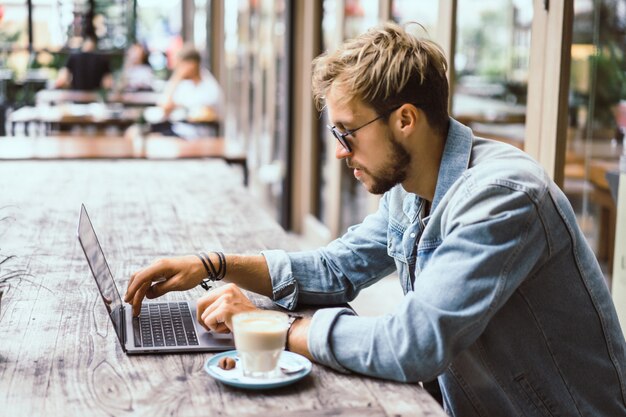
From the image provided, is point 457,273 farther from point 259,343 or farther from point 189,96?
point 189,96

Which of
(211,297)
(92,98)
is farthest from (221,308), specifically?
(92,98)

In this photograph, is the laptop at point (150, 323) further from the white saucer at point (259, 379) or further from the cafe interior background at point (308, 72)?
the cafe interior background at point (308, 72)

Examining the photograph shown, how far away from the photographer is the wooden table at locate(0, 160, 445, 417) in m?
1.25

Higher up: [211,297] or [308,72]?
[308,72]

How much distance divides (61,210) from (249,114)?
5589 millimetres

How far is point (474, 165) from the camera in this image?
1.57 metres

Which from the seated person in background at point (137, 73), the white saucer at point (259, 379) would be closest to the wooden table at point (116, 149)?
the white saucer at point (259, 379)

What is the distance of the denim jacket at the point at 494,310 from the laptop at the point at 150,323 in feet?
0.73

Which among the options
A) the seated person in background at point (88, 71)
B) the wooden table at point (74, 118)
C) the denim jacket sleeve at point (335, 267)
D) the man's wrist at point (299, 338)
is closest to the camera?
the man's wrist at point (299, 338)

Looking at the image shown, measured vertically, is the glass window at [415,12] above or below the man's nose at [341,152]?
above

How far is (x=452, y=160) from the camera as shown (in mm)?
1570

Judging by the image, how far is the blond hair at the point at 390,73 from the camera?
60.7 inches

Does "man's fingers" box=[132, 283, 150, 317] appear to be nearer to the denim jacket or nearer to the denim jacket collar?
the denim jacket

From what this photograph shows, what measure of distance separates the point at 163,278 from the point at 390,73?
64 centimetres
